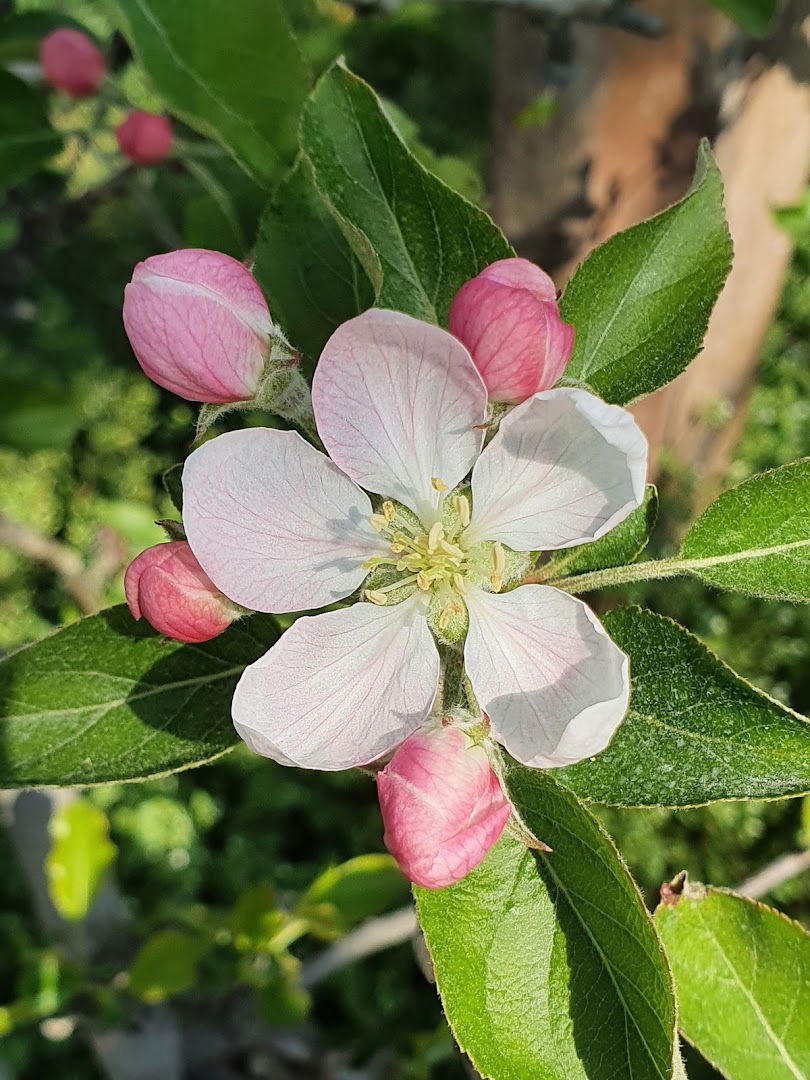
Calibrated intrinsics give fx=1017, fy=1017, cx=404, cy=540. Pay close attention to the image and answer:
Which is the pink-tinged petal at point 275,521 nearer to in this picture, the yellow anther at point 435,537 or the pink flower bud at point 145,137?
the yellow anther at point 435,537

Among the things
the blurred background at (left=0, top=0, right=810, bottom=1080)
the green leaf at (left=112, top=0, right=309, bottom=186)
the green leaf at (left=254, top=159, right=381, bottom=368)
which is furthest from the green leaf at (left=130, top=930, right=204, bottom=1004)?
the green leaf at (left=112, top=0, right=309, bottom=186)

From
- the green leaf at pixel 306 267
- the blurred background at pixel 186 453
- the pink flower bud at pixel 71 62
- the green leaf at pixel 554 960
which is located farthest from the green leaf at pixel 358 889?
the pink flower bud at pixel 71 62

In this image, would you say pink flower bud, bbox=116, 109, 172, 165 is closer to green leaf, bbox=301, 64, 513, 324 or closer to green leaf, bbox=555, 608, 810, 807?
green leaf, bbox=301, 64, 513, 324

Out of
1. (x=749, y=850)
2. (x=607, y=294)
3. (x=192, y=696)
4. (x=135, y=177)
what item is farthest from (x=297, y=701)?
(x=749, y=850)

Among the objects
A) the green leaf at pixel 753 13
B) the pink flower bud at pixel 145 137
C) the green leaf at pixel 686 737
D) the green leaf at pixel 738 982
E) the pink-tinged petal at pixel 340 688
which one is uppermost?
the green leaf at pixel 753 13

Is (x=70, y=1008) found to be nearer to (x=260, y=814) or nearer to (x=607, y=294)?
(x=260, y=814)
